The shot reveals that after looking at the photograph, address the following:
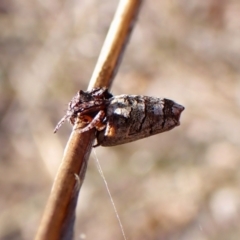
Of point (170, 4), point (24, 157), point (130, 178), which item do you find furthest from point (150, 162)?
point (170, 4)

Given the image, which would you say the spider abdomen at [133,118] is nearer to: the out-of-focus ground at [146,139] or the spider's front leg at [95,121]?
the spider's front leg at [95,121]

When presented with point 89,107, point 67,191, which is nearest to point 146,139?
point 89,107

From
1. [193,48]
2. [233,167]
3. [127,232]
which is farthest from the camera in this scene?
[193,48]

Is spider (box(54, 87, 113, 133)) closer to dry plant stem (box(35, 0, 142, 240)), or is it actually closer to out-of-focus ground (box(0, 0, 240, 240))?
dry plant stem (box(35, 0, 142, 240))

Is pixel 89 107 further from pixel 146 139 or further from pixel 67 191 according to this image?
pixel 146 139

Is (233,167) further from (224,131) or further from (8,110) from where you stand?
(8,110)

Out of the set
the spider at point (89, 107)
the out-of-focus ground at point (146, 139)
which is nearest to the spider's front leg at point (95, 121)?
the spider at point (89, 107)

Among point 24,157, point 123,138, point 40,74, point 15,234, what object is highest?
point 40,74

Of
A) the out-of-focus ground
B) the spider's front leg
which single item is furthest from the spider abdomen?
the out-of-focus ground
